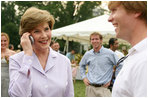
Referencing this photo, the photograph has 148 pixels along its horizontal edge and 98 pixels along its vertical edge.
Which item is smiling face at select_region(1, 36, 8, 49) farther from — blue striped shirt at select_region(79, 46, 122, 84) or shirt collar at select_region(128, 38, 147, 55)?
shirt collar at select_region(128, 38, 147, 55)

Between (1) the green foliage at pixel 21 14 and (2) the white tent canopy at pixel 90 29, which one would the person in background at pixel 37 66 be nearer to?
(2) the white tent canopy at pixel 90 29

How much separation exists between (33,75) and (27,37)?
14.3 inches

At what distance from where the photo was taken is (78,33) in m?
12.7

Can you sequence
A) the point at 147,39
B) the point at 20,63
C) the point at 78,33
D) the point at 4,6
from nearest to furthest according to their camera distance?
the point at 147,39
the point at 20,63
the point at 78,33
the point at 4,6

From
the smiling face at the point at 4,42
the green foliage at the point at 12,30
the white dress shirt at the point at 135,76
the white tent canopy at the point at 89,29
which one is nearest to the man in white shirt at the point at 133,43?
the white dress shirt at the point at 135,76

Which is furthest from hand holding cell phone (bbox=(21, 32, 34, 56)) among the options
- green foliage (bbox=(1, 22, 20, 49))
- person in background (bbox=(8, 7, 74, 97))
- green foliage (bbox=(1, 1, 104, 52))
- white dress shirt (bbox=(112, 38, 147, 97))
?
green foliage (bbox=(1, 22, 20, 49))

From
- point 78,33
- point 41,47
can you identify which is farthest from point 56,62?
point 78,33

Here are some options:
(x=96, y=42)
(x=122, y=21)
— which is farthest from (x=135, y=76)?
(x=96, y=42)

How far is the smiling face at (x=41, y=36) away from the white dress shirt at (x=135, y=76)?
1.26 metres

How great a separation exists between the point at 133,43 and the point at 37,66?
3.95ft

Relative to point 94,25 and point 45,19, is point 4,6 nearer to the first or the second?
point 94,25

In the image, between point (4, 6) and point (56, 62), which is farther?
point (4, 6)

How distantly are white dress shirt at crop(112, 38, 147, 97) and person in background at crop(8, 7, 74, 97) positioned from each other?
103 centimetres

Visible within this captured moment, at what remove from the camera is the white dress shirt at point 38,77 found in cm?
220
